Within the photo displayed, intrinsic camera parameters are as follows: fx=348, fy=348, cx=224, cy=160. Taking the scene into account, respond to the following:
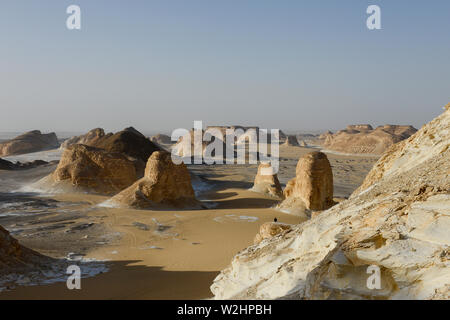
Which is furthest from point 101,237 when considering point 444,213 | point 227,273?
point 444,213

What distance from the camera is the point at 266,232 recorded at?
26.6ft

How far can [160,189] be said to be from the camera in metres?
16.5

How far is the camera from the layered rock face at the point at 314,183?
14.7m

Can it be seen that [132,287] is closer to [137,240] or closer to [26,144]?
[137,240]

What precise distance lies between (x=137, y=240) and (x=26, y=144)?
49530mm

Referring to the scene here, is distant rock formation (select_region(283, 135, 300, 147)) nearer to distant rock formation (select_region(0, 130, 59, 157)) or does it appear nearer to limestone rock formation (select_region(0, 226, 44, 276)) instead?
distant rock formation (select_region(0, 130, 59, 157))

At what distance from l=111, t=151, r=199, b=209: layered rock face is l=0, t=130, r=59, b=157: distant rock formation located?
137 feet

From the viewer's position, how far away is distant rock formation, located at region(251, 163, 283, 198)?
67.0ft

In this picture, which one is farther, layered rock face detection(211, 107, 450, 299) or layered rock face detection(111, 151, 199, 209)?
layered rock face detection(111, 151, 199, 209)

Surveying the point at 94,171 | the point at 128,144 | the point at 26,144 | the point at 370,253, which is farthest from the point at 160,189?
the point at 26,144

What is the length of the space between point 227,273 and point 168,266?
4.40 meters
